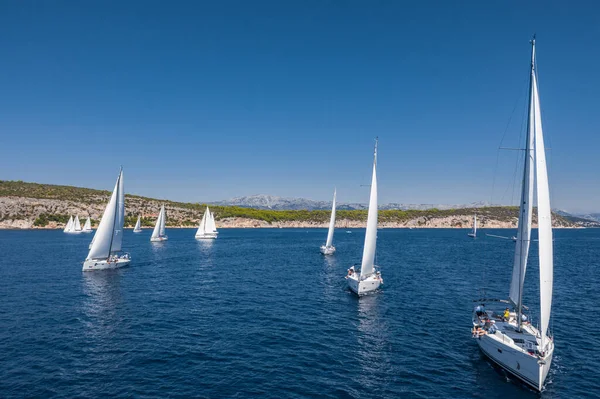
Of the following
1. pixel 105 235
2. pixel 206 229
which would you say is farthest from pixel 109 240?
pixel 206 229

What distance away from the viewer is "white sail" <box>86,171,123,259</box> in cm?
6391

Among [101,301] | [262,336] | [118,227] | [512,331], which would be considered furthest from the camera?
[118,227]

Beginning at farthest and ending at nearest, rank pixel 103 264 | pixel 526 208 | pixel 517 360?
pixel 103 264
pixel 526 208
pixel 517 360

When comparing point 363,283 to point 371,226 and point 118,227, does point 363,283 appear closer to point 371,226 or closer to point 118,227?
point 371,226

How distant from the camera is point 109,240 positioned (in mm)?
65562

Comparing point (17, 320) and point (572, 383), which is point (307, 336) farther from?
point (17, 320)

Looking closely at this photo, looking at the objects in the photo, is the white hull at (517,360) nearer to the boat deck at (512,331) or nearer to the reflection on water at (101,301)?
the boat deck at (512,331)

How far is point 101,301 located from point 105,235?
77.0 ft

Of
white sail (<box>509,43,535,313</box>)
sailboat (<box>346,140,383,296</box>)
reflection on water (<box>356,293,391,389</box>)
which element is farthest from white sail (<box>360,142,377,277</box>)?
white sail (<box>509,43,535,313</box>)

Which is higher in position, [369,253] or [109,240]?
[369,253]

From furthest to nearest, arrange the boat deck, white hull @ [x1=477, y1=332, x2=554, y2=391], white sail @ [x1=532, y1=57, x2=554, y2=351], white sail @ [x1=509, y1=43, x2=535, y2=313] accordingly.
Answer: white sail @ [x1=509, y1=43, x2=535, y2=313], the boat deck, white sail @ [x1=532, y1=57, x2=554, y2=351], white hull @ [x1=477, y1=332, x2=554, y2=391]

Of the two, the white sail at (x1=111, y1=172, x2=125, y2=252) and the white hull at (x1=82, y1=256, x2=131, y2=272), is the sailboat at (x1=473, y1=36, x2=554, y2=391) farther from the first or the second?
the white sail at (x1=111, y1=172, x2=125, y2=252)

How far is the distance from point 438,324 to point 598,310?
20630 mm

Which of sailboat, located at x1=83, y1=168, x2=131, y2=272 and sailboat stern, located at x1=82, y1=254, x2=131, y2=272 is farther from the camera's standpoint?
sailboat, located at x1=83, y1=168, x2=131, y2=272
